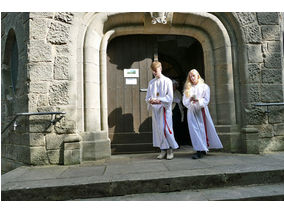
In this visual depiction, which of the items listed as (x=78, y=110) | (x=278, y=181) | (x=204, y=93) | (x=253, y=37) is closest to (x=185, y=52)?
(x=253, y=37)

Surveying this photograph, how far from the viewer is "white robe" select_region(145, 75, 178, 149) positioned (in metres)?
3.29

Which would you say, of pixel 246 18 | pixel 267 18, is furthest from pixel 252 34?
pixel 267 18

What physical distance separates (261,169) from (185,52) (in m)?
4.08

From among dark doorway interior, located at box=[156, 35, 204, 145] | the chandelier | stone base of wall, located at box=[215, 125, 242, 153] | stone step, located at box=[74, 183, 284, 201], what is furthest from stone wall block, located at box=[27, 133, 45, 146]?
dark doorway interior, located at box=[156, 35, 204, 145]

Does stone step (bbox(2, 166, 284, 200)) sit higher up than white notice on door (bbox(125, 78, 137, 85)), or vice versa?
white notice on door (bbox(125, 78, 137, 85))

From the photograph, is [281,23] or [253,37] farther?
[281,23]

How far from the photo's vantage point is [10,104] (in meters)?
4.27

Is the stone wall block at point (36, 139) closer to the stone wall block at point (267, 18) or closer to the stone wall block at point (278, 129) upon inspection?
the stone wall block at point (278, 129)

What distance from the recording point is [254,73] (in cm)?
382

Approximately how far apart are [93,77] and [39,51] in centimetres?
100

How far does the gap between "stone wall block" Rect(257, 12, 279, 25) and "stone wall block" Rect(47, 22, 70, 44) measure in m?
3.80

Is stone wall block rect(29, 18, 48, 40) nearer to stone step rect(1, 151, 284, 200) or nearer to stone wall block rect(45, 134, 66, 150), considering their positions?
stone wall block rect(45, 134, 66, 150)

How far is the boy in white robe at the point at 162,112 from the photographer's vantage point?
10.8 feet

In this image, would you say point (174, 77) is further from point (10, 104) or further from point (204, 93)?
point (10, 104)
